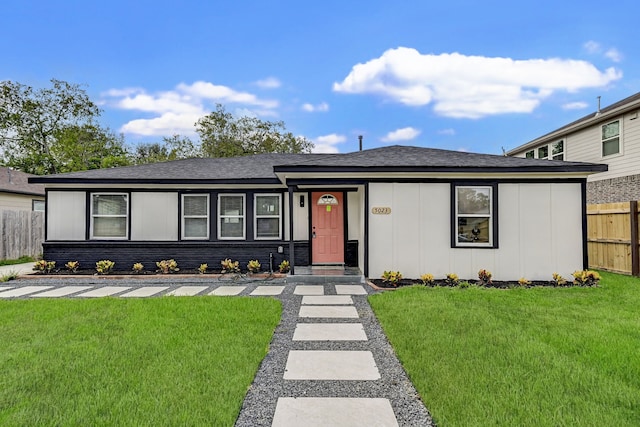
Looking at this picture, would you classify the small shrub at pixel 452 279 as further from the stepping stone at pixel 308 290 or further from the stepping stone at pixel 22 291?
the stepping stone at pixel 22 291

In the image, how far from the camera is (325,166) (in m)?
7.21

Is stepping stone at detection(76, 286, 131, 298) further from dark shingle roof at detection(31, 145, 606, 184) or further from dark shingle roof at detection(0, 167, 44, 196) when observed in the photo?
dark shingle roof at detection(0, 167, 44, 196)

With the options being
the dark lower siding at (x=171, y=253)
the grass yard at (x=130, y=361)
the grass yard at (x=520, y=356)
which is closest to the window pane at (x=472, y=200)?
the grass yard at (x=520, y=356)

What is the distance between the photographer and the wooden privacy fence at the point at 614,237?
25.5 ft

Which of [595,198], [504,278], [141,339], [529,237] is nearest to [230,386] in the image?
[141,339]

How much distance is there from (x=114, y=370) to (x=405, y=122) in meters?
22.5

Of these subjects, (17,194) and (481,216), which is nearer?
(481,216)

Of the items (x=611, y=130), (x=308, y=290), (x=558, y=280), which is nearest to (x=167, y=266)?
(x=308, y=290)

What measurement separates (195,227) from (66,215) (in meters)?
3.37

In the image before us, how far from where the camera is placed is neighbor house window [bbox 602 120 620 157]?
1120cm

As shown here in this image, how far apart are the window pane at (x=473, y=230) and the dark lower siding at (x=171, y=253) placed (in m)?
3.81

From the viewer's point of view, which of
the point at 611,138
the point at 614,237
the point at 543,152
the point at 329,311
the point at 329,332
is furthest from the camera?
the point at 543,152

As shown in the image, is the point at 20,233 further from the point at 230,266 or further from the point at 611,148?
the point at 611,148

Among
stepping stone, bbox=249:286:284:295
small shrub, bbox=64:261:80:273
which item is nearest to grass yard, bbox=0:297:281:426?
stepping stone, bbox=249:286:284:295
